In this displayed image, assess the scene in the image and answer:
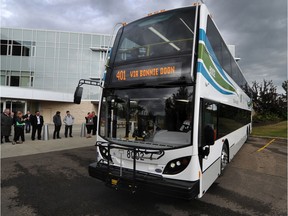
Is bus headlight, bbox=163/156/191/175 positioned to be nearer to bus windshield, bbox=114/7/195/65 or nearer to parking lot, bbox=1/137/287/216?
parking lot, bbox=1/137/287/216

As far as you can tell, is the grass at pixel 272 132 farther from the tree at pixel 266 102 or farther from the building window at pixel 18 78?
the building window at pixel 18 78

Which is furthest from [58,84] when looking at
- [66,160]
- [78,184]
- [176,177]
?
[176,177]

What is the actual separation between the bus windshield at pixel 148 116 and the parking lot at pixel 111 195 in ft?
3.79

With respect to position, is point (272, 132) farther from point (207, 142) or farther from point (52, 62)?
point (52, 62)

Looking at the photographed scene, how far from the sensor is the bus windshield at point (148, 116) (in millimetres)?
3738

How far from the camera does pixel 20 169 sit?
6332 millimetres

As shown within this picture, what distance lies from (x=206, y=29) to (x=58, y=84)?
3153cm

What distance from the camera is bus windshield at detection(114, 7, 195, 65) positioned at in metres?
3.87

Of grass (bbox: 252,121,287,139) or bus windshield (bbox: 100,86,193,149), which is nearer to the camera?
bus windshield (bbox: 100,86,193,149)

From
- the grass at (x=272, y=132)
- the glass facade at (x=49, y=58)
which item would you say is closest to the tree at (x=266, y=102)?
the grass at (x=272, y=132)

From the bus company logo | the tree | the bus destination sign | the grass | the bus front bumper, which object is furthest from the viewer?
the tree

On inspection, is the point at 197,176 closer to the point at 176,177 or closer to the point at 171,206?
the point at 176,177

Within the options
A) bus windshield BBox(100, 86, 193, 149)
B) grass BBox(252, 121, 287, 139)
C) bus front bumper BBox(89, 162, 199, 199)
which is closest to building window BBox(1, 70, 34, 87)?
grass BBox(252, 121, 287, 139)

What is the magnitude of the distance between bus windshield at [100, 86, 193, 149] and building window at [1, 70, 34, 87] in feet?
105
